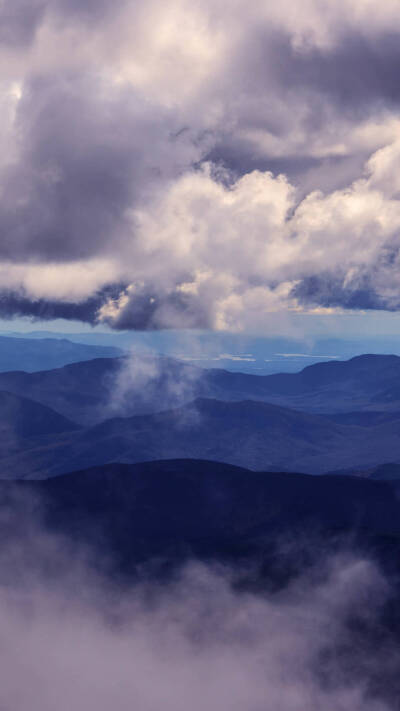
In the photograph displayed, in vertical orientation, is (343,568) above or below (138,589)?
above

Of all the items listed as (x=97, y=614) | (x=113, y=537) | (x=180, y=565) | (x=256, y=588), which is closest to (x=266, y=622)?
(x=256, y=588)

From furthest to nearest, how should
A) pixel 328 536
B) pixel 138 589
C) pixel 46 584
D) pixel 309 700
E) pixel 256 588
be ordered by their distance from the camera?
pixel 46 584 → pixel 328 536 → pixel 138 589 → pixel 256 588 → pixel 309 700

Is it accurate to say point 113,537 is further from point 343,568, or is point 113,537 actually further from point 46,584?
point 343,568

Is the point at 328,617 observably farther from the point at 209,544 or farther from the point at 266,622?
the point at 209,544

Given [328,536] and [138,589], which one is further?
[328,536]

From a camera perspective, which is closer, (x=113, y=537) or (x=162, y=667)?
(x=162, y=667)

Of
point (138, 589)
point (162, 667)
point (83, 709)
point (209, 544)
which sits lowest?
point (83, 709)

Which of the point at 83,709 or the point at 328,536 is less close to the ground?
the point at 328,536

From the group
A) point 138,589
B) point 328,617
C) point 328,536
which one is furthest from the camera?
point 328,536

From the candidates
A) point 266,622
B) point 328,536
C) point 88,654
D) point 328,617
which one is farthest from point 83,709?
point 328,536
